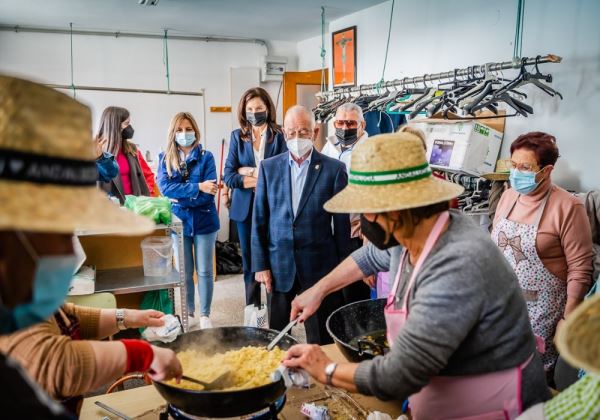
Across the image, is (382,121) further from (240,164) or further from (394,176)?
(394,176)

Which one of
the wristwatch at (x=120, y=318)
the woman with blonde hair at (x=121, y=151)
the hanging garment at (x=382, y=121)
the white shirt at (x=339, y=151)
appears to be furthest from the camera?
the hanging garment at (x=382, y=121)

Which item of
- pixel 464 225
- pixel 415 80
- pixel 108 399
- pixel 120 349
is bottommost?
pixel 108 399

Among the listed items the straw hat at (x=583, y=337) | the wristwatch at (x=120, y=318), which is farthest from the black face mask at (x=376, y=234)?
the wristwatch at (x=120, y=318)

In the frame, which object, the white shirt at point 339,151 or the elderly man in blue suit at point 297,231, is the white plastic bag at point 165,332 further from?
the white shirt at point 339,151

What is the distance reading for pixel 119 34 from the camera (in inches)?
256

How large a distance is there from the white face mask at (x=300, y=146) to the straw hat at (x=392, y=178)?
1.65 metres

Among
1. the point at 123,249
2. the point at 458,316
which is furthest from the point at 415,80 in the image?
the point at 458,316

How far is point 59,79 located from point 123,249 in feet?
12.9

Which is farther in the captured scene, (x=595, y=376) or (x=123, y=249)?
(x=123, y=249)

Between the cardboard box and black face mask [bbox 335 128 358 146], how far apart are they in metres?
0.59

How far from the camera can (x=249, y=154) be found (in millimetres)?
3971

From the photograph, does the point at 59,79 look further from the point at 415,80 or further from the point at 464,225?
the point at 464,225

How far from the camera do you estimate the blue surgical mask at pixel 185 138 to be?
13.8 feet

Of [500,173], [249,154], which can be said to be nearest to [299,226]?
[249,154]
